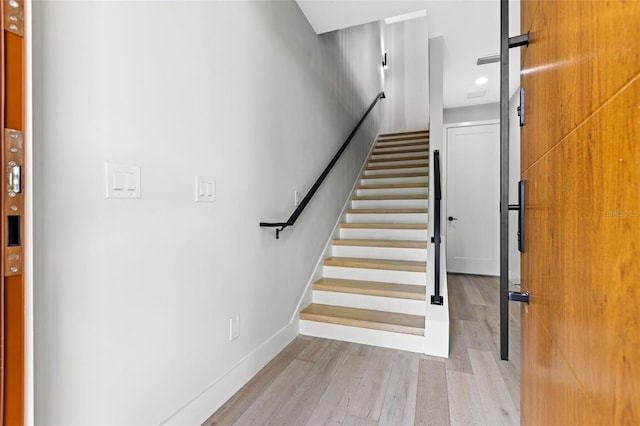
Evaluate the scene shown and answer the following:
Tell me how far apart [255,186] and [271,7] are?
46.0 inches

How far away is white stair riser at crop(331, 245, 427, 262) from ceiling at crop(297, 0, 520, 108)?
1959mm

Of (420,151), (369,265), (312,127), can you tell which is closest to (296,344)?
(369,265)

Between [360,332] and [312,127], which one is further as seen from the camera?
[312,127]

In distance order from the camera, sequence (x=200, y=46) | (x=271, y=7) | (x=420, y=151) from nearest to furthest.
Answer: (x=200, y=46), (x=271, y=7), (x=420, y=151)

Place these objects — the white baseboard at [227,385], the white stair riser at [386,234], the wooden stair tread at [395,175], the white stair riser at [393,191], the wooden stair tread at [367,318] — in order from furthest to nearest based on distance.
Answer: the wooden stair tread at [395,175]
the white stair riser at [393,191]
the white stair riser at [386,234]
the wooden stair tread at [367,318]
the white baseboard at [227,385]

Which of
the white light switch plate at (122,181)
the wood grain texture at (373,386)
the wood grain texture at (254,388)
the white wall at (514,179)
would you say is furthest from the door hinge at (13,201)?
the white wall at (514,179)

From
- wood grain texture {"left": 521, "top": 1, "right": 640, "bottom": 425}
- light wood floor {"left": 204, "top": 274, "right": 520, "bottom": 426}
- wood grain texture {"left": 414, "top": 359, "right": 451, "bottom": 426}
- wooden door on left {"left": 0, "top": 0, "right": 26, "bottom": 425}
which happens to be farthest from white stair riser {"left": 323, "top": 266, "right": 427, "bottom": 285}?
wooden door on left {"left": 0, "top": 0, "right": 26, "bottom": 425}

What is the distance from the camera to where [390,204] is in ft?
12.3

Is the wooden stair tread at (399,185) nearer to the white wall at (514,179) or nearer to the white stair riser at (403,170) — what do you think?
the white stair riser at (403,170)

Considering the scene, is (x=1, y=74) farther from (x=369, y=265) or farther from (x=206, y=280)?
(x=369, y=265)

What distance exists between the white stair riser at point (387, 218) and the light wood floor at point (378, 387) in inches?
52.5

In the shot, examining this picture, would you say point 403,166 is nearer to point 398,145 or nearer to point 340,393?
point 398,145

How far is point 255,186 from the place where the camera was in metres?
1.83

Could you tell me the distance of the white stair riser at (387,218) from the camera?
338 centimetres
